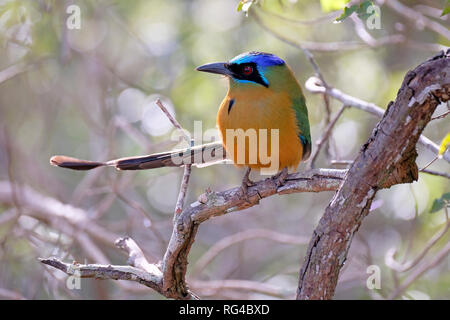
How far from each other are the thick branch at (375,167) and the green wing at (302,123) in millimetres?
1516

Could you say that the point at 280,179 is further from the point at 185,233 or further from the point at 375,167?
the point at 375,167

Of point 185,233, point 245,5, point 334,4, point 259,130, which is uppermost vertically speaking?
point 334,4

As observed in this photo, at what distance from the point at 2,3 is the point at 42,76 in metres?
1.80

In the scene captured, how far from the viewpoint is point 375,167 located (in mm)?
2818

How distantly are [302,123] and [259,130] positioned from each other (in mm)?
489

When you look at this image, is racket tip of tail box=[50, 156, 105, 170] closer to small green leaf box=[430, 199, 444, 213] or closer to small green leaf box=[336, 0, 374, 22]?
small green leaf box=[336, 0, 374, 22]

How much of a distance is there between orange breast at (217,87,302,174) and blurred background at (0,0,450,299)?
2.27m

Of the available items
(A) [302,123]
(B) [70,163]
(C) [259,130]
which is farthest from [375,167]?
(B) [70,163]

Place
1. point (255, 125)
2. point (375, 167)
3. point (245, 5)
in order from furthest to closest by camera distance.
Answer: point (255, 125) → point (245, 5) → point (375, 167)

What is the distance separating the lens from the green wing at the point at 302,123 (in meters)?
4.48

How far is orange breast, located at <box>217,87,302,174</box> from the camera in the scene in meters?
4.19

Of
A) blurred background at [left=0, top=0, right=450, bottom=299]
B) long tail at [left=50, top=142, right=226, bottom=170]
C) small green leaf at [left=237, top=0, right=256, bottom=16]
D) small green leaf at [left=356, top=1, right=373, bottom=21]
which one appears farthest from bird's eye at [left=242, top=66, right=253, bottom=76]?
blurred background at [left=0, top=0, right=450, bottom=299]

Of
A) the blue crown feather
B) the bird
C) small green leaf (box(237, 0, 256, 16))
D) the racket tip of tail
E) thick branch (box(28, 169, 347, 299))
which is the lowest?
thick branch (box(28, 169, 347, 299))

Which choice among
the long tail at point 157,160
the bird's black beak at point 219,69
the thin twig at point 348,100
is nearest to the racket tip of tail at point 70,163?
the long tail at point 157,160
